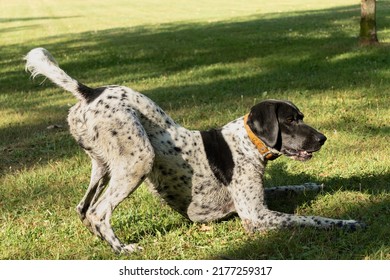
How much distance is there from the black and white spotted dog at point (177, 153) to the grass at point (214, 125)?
0.73ft

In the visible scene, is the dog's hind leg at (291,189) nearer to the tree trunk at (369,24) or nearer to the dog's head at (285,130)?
the dog's head at (285,130)

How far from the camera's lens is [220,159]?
6.13m

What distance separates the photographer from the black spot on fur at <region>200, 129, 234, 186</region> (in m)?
6.10

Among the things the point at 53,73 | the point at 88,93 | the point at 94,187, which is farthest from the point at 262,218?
the point at 53,73

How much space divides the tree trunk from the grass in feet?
1.75

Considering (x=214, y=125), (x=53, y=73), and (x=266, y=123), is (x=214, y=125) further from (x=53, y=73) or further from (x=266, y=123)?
(x=53, y=73)

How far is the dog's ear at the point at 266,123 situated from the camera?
586cm

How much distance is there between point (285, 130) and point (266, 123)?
0.22 metres

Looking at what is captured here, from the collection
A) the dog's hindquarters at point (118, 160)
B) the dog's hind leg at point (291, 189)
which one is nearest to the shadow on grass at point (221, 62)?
the dog's hind leg at point (291, 189)

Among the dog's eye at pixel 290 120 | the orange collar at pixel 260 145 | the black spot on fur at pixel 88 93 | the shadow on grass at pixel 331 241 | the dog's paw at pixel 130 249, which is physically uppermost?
the black spot on fur at pixel 88 93

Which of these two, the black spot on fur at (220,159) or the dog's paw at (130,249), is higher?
the black spot on fur at (220,159)

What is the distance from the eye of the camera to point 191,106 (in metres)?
11.7

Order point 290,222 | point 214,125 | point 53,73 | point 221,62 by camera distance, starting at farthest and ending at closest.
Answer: point 221,62 → point 214,125 → point 53,73 → point 290,222

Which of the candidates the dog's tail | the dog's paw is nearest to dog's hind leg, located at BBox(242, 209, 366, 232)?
the dog's paw
